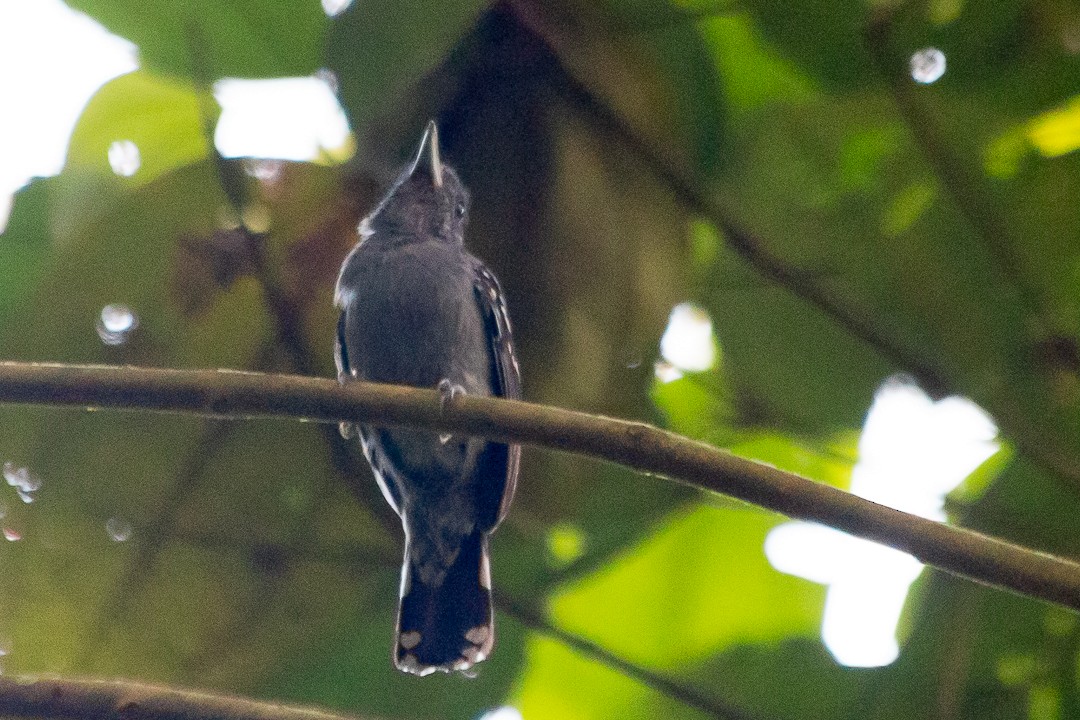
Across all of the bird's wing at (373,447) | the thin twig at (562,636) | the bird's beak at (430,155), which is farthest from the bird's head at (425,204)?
the thin twig at (562,636)

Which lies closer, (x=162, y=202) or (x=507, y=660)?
(x=162, y=202)

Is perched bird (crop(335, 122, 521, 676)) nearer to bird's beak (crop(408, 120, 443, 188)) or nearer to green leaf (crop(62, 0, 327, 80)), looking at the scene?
bird's beak (crop(408, 120, 443, 188))

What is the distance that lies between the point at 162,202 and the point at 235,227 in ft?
0.50

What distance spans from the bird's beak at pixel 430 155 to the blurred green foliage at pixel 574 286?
50 millimetres

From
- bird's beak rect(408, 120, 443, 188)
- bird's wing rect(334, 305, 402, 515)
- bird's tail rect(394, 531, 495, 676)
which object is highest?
bird's beak rect(408, 120, 443, 188)

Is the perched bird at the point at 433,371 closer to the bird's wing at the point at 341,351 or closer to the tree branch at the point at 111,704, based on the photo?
the bird's wing at the point at 341,351

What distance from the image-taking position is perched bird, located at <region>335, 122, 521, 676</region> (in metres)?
2.77

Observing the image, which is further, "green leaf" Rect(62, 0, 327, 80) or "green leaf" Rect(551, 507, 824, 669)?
"green leaf" Rect(551, 507, 824, 669)

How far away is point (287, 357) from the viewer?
262cm

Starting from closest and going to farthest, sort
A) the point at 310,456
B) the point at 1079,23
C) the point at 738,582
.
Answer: the point at 1079,23 → the point at 310,456 → the point at 738,582

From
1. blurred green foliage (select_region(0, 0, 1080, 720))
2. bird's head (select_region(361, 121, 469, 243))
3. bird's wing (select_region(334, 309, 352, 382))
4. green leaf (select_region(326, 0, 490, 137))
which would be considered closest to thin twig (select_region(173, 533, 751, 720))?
blurred green foliage (select_region(0, 0, 1080, 720))

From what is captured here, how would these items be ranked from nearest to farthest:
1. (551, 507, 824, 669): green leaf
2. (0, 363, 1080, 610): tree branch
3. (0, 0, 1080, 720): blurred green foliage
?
(0, 363, 1080, 610): tree branch → (0, 0, 1080, 720): blurred green foliage → (551, 507, 824, 669): green leaf

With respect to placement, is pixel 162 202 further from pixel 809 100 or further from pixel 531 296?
pixel 809 100

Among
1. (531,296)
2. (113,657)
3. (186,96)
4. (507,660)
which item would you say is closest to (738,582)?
(507,660)
